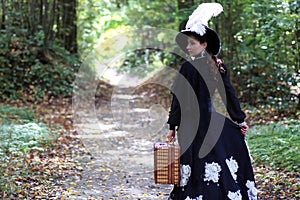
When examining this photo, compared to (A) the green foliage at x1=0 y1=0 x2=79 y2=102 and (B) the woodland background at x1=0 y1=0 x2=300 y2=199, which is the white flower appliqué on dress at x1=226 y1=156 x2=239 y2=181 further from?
(A) the green foliage at x1=0 y1=0 x2=79 y2=102

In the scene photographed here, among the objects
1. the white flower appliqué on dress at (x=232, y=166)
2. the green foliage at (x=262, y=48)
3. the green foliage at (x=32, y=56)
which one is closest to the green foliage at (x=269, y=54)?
the green foliage at (x=262, y=48)

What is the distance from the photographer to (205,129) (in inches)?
160

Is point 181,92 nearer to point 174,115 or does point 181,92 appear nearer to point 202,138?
point 174,115

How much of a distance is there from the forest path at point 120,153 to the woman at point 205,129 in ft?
5.63

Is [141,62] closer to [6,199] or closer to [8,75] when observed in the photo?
[8,75]

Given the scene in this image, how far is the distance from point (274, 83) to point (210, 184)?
7.55 meters

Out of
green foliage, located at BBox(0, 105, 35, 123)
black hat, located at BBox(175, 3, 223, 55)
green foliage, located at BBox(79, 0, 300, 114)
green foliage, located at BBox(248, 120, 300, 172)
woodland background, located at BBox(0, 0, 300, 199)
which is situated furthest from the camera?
green foliage, located at BBox(0, 105, 35, 123)

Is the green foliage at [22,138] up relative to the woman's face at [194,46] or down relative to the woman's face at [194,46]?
down

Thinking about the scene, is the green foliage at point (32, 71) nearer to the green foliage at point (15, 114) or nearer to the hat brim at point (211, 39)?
the green foliage at point (15, 114)

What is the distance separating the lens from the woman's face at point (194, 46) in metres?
4.11

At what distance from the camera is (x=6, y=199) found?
4.94 m

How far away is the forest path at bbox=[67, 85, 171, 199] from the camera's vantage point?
5922mm

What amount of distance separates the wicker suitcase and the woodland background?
1.98 m

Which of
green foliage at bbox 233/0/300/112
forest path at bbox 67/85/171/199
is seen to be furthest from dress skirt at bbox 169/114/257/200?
green foliage at bbox 233/0/300/112
